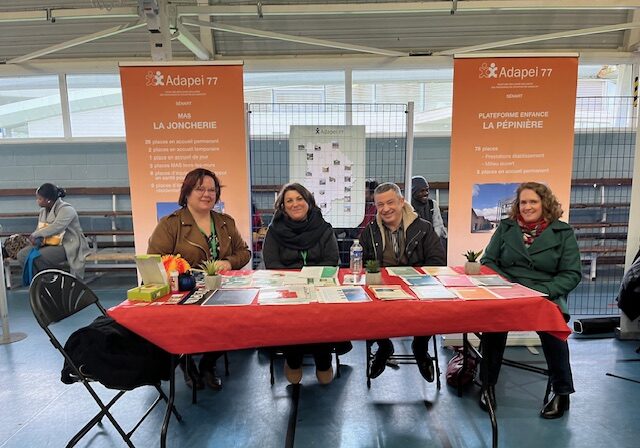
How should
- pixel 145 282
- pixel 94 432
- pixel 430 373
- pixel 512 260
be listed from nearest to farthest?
1. pixel 145 282
2. pixel 94 432
3. pixel 512 260
4. pixel 430 373

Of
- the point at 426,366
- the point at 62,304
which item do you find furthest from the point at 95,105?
the point at 426,366

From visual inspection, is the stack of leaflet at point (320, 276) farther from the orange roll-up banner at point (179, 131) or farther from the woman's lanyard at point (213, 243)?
the orange roll-up banner at point (179, 131)

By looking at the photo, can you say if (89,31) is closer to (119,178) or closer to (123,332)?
(119,178)

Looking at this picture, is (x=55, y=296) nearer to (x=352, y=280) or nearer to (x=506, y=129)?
(x=352, y=280)

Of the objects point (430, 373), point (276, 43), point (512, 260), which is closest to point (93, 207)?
point (276, 43)

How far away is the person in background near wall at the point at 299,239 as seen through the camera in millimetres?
2771

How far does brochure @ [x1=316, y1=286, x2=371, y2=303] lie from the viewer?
6.16ft

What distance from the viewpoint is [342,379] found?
2814 millimetres

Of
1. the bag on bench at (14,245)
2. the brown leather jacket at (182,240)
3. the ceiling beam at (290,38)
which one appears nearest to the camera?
the brown leather jacket at (182,240)

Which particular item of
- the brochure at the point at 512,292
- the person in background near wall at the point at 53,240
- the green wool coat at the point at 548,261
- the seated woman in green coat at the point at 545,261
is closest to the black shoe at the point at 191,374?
the seated woman in green coat at the point at 545,261

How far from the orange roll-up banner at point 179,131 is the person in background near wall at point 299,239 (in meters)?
→ 0.61

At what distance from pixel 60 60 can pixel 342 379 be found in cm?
538

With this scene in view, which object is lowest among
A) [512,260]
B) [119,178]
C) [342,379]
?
[342,379]

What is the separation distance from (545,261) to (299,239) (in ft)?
5.07
